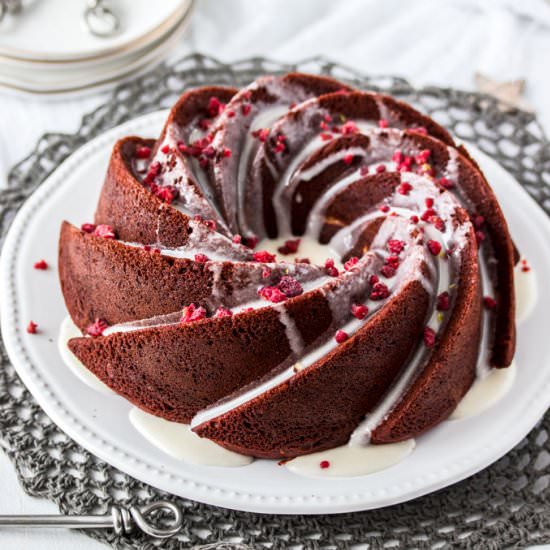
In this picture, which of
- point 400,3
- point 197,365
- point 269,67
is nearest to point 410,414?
point 197,365

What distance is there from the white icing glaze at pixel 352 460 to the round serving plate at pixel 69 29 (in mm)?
2784

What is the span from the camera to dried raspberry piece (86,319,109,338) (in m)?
3.56

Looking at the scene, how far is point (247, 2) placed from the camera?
5762 mm

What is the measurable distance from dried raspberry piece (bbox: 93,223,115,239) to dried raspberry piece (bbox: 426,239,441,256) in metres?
1.29

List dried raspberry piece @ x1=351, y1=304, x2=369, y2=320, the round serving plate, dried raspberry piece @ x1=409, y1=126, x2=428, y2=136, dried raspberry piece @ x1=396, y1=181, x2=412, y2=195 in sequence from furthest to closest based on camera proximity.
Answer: the round serving plate, dried raspberry piece @ x1=409, y1=126, x2=428, y2=136, dried raspberry piece @ x1=396, y1=181, x2=412, y2=195, dried raspberry piece @ x1=351, y1=304, x2=369, y2=320

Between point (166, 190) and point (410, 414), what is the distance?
1314mm

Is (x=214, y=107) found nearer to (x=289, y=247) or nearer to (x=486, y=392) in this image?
(x=289, y=247)

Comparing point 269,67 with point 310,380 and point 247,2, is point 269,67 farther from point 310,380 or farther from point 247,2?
point 310,380

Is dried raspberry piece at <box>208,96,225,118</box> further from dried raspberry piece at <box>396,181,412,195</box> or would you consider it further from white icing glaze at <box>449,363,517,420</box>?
white icing glaze at <box>449,363,517,420</box>

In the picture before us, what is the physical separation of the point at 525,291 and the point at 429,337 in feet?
2.65

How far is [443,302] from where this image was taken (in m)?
3.42

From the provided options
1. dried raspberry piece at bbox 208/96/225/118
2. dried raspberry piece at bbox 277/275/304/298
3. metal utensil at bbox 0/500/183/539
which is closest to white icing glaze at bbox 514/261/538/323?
dried raspberry piece at bbox 277/275/304/298

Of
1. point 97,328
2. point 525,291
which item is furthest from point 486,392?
point 97,328

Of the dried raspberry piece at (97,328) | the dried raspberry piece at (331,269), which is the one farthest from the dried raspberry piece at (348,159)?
the dried raspberry piece at (97,328)
